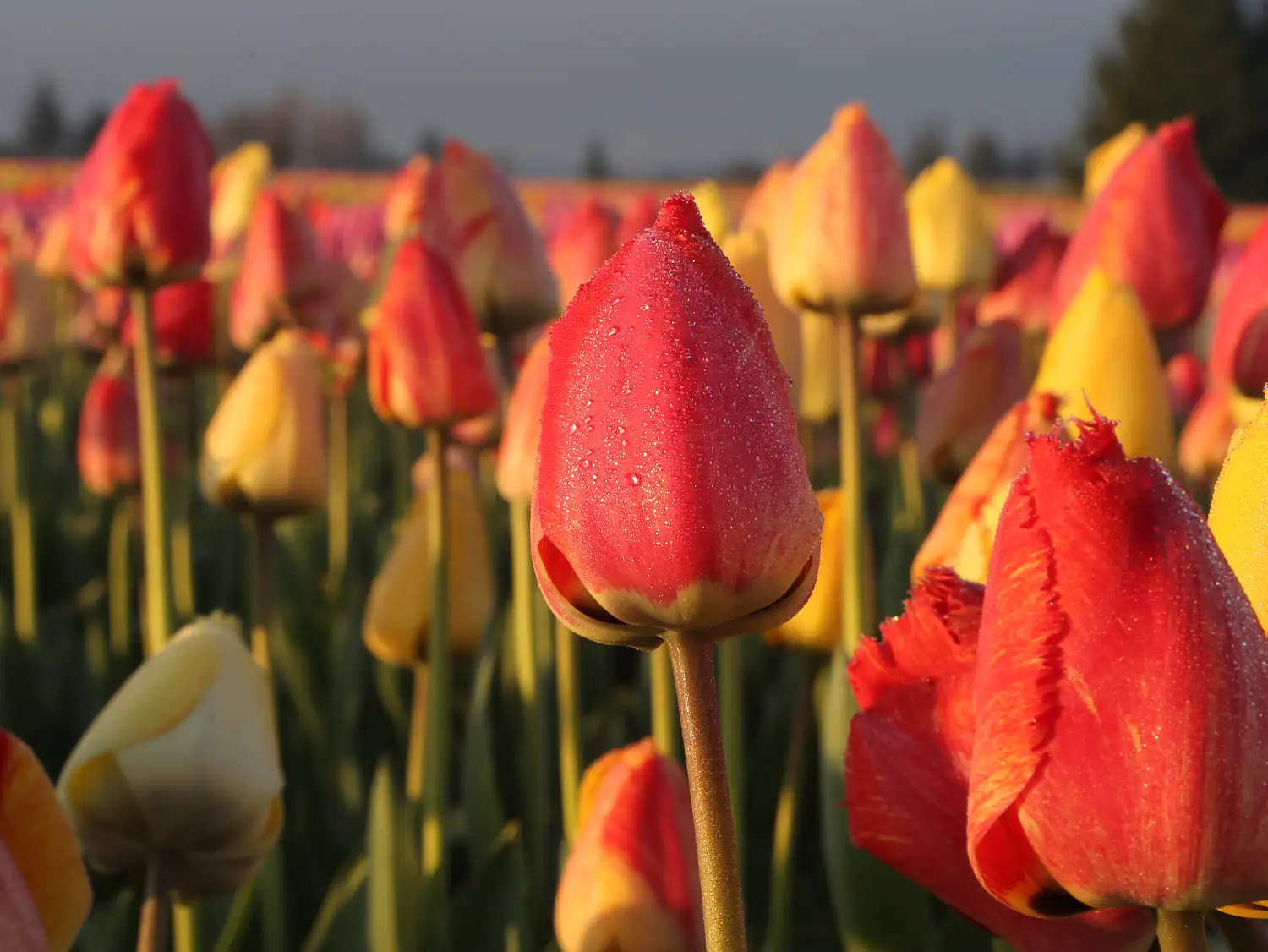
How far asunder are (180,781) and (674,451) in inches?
18.8

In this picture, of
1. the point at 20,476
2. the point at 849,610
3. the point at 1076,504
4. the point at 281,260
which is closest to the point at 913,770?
the point at 1076,504

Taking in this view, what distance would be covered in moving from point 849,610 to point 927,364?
200 centimetres

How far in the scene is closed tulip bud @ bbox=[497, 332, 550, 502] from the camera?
1.44 meters

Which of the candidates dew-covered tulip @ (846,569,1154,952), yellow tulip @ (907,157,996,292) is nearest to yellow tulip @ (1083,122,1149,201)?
yellow tulip @ (907,157,996,292)

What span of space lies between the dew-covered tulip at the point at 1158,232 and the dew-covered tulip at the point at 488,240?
0.57 metres

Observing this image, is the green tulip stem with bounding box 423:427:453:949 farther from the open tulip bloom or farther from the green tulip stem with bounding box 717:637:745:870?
the open tulip bloom

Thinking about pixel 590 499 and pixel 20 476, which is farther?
pixel 20 476

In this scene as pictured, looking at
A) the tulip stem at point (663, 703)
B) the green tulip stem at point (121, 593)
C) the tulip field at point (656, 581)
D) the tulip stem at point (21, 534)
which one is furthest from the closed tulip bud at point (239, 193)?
the tulip stem at point (663, 703)

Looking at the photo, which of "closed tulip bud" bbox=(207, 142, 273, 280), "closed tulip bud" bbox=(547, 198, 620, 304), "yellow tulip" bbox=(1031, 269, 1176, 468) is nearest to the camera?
"yellow tulip" bbox=(1031, 269, 1176, 468)

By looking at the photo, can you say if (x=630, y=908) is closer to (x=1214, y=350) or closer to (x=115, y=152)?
(x=1214, y=350)

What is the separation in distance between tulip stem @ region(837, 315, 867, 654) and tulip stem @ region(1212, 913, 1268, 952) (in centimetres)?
72

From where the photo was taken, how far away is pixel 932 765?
525 mm

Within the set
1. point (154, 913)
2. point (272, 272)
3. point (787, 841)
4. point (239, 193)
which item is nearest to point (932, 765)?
point (154, 913)

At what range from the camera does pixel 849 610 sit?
50.2 inches
